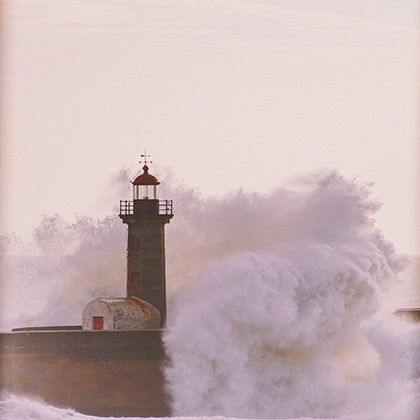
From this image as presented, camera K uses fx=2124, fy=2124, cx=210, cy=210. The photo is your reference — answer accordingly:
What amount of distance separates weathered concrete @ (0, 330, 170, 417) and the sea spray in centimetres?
29

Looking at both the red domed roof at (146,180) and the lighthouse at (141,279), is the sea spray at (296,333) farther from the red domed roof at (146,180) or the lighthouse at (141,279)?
the red domed roof at (146,180)

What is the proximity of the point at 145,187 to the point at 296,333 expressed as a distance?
3.22m

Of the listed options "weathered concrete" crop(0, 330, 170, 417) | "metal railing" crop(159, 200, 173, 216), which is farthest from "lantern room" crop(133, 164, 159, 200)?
"weathered concrete" crop(0, 330, 170, 417)

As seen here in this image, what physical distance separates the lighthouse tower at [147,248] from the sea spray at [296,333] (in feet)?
1.71

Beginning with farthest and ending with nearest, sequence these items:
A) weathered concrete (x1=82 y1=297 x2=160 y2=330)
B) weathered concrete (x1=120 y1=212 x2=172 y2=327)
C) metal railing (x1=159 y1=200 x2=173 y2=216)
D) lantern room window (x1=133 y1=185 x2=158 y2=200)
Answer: lantern room window (x1=133 y1=185 x2=158 y2=200) < metal railing (x1=159 y1=200 x2=173 y2=216) < weathered concrete (x1=120 y1=212 x2=172 y2=327) < weathered concrete (x1=82 y1=297 x2=160 y2=330)

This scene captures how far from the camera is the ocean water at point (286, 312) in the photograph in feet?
98.3

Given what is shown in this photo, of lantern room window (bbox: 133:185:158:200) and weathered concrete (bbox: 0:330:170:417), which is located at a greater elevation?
lantern room window (bbox: 133:185:158:200)

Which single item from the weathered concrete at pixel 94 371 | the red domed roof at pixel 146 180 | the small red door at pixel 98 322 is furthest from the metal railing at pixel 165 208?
the weathered concrete at pixel 94 371

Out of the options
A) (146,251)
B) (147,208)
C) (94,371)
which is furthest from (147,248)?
(94,371)

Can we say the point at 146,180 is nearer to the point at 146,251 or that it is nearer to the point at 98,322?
the point at 146,251

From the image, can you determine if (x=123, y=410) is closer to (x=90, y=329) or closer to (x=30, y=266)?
(x=90, y=329)

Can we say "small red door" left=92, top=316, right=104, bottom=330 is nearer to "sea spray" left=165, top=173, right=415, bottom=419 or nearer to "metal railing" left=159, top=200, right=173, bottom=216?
"sea spray" left=165, top=173, right=415, bottom=419

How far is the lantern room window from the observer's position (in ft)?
103

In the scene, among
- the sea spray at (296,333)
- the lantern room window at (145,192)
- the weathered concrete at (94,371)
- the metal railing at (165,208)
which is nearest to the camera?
the weathered concrete at (94,371)
